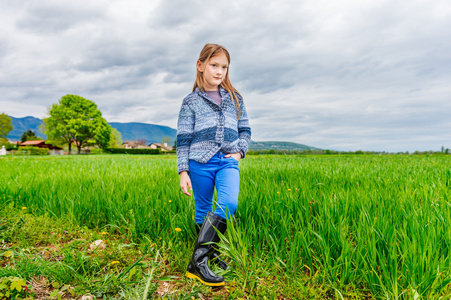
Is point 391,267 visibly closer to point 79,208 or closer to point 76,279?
point 76,279

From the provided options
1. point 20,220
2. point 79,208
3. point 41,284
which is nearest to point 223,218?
point 41,284

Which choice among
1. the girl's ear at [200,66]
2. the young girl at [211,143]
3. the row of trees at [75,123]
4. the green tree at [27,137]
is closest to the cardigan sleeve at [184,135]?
the young girl at [211,143]

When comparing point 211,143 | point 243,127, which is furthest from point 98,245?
point 243,127

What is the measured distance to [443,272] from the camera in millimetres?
1913

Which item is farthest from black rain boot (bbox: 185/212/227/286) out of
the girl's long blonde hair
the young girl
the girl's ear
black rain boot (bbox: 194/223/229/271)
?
the girl's ear

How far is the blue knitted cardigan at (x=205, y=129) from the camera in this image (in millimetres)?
2477

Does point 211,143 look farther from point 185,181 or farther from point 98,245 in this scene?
point 98,245

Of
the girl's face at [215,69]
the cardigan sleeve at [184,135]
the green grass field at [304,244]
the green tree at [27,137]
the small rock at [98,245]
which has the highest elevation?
the green tree at [27,137]

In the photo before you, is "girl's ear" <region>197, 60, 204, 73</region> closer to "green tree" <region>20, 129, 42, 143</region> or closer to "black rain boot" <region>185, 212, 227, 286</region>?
"black rain boot" <region>185, 212, 227, 286</region>

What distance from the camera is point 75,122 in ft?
149

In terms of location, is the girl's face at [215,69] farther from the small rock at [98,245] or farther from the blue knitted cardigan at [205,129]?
the small rock at [98,245]

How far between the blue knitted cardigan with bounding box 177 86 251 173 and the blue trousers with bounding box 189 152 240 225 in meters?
0.07

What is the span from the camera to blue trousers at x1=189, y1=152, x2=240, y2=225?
232cm

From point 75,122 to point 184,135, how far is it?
162 feet
